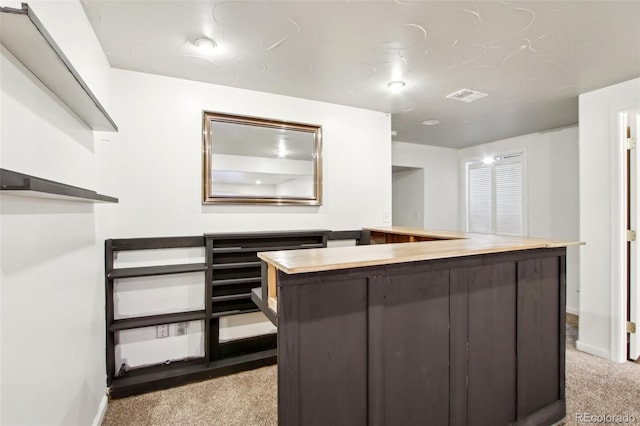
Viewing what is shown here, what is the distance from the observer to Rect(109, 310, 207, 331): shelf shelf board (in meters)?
2.18

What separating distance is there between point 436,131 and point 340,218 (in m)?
2.07

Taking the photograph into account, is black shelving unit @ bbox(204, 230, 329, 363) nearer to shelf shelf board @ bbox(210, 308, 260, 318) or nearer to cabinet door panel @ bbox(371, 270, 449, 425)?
shelf shelf board @ bbox(210, 308, 260, 318)

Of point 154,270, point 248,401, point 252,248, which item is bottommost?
point 248,401

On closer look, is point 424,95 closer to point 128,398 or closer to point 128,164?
point 128,164

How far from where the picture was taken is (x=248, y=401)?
6.93 feet

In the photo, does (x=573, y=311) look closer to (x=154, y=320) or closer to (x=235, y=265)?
(x=235, y=265)

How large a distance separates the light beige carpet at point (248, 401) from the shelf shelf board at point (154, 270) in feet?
2.89

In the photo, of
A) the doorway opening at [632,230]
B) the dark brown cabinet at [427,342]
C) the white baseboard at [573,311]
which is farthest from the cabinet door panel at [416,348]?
the white baseboard at [573,311]

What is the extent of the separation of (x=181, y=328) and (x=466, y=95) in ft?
10.8

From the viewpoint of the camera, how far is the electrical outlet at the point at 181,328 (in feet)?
8.19

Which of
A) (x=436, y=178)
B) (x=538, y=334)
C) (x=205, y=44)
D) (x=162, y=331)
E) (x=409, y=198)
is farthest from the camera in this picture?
(x=409, y=198)

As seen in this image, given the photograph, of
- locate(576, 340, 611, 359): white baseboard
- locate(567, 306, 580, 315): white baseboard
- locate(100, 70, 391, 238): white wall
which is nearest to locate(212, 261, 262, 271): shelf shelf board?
locate(100, 70, 391, 238): white wall

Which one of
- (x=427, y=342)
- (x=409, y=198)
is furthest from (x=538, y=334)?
(x=409, y=198)

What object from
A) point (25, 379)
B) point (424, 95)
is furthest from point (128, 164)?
point (424, 95)
